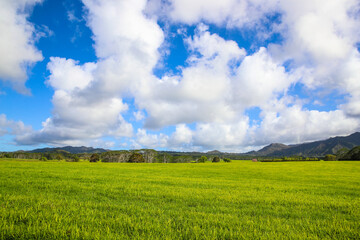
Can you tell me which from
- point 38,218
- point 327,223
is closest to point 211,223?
point 327,223

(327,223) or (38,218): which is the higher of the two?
(38,218)

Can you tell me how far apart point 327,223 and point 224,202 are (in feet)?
12.0

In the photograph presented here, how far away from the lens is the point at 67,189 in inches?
374

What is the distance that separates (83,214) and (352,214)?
31.3ft

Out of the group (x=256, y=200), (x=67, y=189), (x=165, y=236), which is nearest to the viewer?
(x=165, y=236)

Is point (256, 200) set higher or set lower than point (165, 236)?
lower

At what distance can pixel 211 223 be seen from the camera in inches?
206

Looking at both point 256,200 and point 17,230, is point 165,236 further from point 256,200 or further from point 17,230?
point 256,200

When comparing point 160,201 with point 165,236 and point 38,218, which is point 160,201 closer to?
point 165,236

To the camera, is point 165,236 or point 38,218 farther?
point 38,218

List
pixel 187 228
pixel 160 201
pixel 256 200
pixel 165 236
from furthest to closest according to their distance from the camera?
pixel 256 200 < pixel 160 201 < pixel 187 228 < pixel 165 236

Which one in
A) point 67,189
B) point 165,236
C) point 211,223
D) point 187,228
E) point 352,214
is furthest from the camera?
point 67,189

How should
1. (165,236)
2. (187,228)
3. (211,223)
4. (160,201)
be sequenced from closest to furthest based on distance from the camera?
1. (165,236)
2. (187,228)
3. (211,223)
4. (160,201)

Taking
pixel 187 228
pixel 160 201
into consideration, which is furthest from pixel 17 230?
pixel 160 201
